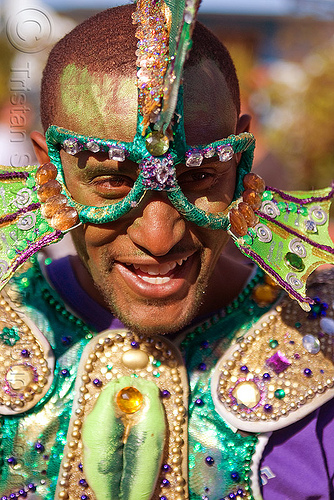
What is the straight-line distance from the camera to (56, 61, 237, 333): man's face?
5.37 ft

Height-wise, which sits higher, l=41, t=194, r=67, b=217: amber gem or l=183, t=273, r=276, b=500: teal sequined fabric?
l=41, t=194, r=67, b=217: amber gem

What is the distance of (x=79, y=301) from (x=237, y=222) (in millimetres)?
573

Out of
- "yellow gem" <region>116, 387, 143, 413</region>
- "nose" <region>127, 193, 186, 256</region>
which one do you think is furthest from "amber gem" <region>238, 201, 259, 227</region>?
"yellow gem" <region>116, 387, 143, 413</region>

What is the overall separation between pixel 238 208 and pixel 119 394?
1.95ft

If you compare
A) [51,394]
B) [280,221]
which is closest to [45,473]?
[51,394]

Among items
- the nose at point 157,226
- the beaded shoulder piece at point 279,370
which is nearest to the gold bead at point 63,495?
the beaded shoulder piece at point 279,370

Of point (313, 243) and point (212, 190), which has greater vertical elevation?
point (212, 190)

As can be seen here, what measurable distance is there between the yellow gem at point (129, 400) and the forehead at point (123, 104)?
2.22 ft

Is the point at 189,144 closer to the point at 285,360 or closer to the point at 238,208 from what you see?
the point at 238,208

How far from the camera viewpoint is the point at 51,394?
6.12 ft

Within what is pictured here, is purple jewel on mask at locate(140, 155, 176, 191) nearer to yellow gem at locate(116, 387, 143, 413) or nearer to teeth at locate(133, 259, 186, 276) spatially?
teeth at locate(133, 259, 186, 276)

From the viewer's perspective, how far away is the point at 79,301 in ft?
6.70

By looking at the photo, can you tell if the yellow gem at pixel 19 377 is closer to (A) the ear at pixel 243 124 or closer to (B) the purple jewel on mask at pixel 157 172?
(B) the purple jewel on mask at pixel 157 172

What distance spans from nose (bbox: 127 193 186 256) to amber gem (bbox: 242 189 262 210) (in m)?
0.27
